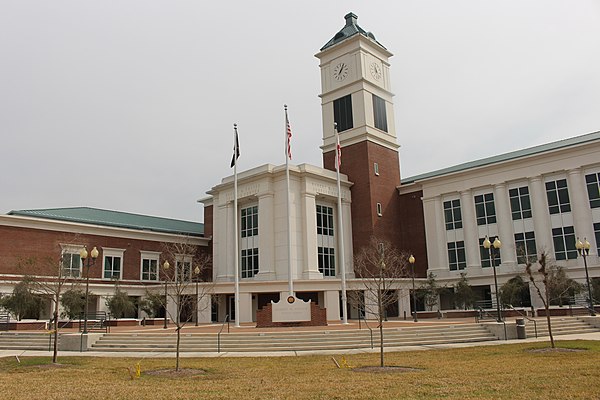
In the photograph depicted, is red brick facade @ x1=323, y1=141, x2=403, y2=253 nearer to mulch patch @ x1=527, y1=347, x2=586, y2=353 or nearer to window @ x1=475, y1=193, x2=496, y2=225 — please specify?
window @ x1=475, y1=193, x2=496, y2=225

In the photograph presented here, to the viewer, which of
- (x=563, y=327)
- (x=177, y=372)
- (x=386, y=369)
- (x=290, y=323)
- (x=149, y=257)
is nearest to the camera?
(x=386, y=369)

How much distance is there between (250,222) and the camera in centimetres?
5250

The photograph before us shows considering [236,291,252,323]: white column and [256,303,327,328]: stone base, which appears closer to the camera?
[256,303,327,328]: stone base

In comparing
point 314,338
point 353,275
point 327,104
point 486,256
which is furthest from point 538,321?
point 327,104

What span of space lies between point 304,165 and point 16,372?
117ft

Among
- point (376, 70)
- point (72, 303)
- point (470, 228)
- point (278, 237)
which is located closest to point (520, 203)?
point (470, 228)

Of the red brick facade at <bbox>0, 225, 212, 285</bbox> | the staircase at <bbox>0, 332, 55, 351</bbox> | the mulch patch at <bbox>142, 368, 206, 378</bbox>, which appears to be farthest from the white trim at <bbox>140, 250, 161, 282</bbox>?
the mulch patch at <bbox>142, 368, 206, 378</bbox>

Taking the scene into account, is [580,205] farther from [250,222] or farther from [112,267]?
[112,267]

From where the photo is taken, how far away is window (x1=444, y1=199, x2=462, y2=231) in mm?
52156

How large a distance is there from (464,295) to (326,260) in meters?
13.0

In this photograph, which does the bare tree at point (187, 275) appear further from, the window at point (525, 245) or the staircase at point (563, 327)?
the window at point (525, 245)

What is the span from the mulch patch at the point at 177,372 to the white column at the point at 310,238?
30.6m

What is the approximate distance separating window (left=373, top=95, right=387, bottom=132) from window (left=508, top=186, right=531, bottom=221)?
15.5 metres

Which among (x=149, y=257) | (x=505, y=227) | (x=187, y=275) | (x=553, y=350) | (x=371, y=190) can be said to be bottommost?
(x=553, y=350)
